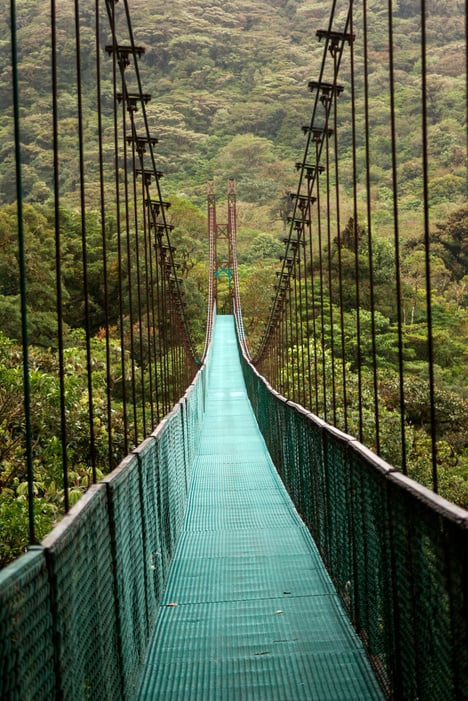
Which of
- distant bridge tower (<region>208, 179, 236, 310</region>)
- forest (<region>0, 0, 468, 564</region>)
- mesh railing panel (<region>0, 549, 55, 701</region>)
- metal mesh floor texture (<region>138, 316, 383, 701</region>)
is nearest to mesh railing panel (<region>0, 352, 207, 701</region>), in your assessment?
mesh railing panel (<region>0, 549, 55, 701</region>)

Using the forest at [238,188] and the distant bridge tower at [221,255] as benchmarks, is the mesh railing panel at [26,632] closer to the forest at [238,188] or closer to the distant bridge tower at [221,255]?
the forest at [238,188]

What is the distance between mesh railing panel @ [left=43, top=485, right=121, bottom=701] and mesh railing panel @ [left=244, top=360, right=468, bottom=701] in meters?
0.59

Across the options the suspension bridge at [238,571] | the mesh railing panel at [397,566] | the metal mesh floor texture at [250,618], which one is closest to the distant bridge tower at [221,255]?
the metal mesh floor texture at [250,618]

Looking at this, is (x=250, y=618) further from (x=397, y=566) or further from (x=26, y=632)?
(x=26, y=632)

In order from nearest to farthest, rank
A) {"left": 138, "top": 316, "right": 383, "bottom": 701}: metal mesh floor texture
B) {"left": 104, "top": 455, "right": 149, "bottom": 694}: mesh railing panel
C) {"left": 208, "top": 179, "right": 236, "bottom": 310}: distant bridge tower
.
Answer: {"left": 104, "top": 455, "right": 149, "bottom": 694}: mesh railing panel → {"left": 138, "top": 316, "right": 383, "bottom": 701}: metal mesh floor texture → {"left": 208, "top": 179, "right": 236, "bottom": 310}: distant bridge tower

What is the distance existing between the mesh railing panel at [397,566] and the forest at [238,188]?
27.4 inches

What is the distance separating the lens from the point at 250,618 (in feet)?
7.65

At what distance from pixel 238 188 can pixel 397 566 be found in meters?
46.4

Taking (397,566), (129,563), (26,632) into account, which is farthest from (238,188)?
(26,632)

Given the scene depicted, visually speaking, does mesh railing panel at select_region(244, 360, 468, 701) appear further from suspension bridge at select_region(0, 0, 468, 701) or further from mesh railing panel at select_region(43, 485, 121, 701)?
mesh railing panel at select_region(43, 485, 121, 701)

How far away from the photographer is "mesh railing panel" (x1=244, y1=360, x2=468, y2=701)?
119 cm

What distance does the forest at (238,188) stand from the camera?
25.4ft

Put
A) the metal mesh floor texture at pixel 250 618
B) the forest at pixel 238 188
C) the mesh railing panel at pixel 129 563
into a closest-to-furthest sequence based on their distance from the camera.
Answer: the mesh railing panel at pixel 129 563 → the metal mesh floor texture at pixel 250 618 → the forest at pixel 238 188

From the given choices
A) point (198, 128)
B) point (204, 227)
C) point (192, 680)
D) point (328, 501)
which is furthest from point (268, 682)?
point (198, 128)
